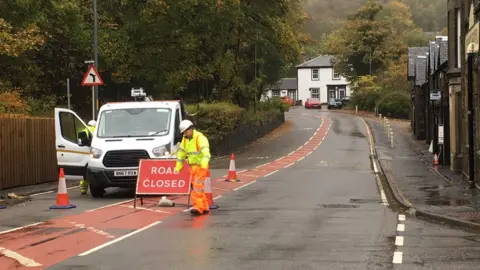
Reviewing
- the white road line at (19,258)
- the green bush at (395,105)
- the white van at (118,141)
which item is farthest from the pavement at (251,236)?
the green bush at (395,105)

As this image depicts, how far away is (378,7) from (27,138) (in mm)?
68415

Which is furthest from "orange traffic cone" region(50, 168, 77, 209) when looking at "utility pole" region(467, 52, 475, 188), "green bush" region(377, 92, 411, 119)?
"green bush" region(377, 92, 411, 119)

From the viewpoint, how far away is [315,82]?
10800cm

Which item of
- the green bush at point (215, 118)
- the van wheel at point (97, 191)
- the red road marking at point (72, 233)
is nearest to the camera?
the red road marking at point (72, 233)

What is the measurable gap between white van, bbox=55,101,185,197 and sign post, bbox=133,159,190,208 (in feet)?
5.50

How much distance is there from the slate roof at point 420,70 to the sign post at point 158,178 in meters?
33.8

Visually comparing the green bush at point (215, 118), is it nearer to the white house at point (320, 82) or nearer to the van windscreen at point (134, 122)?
the van windscreen at point (134, 122)

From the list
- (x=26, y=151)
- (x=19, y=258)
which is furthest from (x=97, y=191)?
(x=19, y=258)

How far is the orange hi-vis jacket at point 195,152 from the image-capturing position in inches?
500

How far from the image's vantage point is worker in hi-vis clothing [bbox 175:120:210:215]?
1270cm

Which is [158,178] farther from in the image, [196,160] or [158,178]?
[196,160]

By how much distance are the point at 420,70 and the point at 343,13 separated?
82181mm

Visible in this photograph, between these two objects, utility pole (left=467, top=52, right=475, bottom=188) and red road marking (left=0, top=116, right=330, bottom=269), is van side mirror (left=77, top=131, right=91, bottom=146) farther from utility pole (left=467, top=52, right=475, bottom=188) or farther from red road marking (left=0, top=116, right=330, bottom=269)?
utility pole (left=467, top=52, right=475, bottom=188)

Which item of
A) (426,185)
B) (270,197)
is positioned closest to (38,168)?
(270,197)
